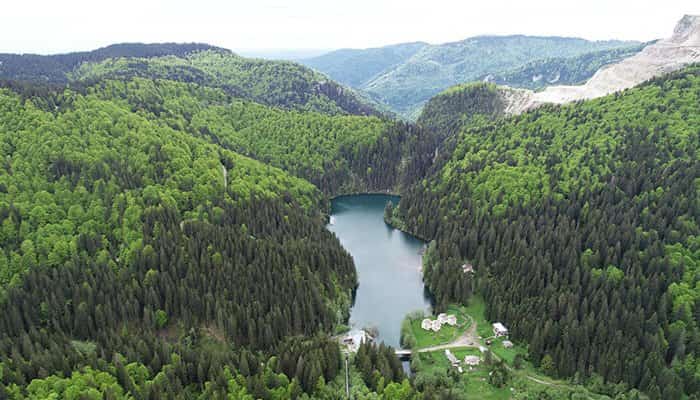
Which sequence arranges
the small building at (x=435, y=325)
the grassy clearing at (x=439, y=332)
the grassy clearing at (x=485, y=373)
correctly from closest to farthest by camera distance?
the grassy clearing at (x=485, y=373) < the grassy clearing at (x=439, y=332) < the small building at (x=435, y=325)

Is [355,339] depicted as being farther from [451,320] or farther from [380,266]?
[380,266]

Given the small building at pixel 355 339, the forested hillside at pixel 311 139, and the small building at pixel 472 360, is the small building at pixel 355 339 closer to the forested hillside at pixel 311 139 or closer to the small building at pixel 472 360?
the small building at pixel 472 360

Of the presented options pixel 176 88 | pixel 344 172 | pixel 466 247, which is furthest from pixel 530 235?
pixel 176 88

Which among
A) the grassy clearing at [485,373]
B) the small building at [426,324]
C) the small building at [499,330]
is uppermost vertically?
the small building at [499,330]

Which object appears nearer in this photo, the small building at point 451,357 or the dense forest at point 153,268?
the dense forest at point 153,268

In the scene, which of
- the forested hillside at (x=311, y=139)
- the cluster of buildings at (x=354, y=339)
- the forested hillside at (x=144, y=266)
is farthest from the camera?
the forested hillside at (x=311, y=139)

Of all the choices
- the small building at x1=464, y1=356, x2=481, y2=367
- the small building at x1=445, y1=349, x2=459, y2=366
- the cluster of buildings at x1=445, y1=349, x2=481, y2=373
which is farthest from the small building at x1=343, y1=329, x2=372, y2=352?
the small building at x1=464, y1=356, x2=481, y2=367

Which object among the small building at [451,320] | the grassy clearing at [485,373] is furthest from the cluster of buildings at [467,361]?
the small building at [451,320]

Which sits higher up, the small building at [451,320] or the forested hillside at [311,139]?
the forested hillside at [311,139]
